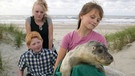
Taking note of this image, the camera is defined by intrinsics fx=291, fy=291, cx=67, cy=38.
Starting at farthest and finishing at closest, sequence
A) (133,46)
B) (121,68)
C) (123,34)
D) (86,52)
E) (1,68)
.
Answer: (123,34) < (133,46) < (121,68) < (1,68) < (86,52)

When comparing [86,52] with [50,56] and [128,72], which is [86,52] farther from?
[128,72]

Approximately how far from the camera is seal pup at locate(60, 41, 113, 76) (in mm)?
2648

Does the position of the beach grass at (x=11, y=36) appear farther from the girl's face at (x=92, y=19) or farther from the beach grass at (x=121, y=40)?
the girl's face at (x=92, y=19)

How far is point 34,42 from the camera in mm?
4395

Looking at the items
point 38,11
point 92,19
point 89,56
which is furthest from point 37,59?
point 89,56

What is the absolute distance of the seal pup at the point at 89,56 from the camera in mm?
2648

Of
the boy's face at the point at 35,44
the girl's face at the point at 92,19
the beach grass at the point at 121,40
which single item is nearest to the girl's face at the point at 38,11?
the boy's face at the point at 35,44

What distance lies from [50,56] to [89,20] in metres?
1.39

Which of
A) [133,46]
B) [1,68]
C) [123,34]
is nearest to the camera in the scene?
[1,68]

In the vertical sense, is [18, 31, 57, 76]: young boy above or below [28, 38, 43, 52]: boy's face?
below

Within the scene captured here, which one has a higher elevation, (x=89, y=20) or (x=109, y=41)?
(x=89, y=20)

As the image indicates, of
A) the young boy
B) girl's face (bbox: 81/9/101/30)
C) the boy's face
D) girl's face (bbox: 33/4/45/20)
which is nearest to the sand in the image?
girl's face (bbox: 33/4/45/20)

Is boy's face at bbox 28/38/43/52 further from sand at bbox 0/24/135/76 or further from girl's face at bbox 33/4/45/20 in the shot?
sand at bbox 0/24/135/76

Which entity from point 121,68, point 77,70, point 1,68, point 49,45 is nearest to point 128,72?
point 121,68
